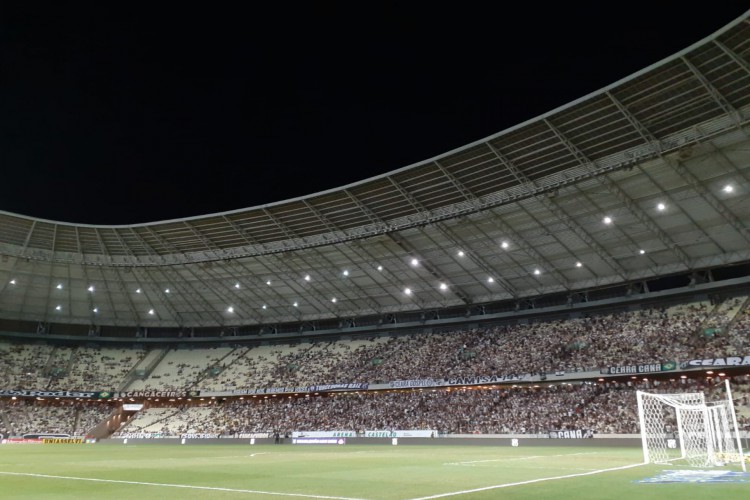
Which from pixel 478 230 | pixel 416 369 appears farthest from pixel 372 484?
pixel 416 369

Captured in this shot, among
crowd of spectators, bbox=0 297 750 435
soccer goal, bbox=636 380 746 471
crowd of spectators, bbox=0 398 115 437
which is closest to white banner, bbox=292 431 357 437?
crowd of spectators, bbox=0 297 750 435

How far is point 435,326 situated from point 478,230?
22399 mm

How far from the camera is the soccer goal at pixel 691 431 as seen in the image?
2077 centimetres

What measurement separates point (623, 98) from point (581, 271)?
22575mm

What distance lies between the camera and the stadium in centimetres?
2397

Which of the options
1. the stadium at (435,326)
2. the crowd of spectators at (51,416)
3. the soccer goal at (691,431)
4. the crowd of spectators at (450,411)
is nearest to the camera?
the soccer goal at (691,431)

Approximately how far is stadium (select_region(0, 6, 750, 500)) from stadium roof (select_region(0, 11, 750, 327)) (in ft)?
0.75

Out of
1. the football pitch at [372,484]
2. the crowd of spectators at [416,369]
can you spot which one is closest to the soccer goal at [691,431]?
the football pitch at [372,484]

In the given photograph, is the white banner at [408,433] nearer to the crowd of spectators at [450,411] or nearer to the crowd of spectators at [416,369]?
the crowd of spectators at [450,411]

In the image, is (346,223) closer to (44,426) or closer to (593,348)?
(593,348)

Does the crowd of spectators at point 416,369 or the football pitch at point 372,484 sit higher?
the crowd of spectators at point 416,369

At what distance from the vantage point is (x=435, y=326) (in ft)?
219

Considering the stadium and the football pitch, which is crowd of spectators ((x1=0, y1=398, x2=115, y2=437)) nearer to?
the stadium

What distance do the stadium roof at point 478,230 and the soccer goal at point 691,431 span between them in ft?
46.7
